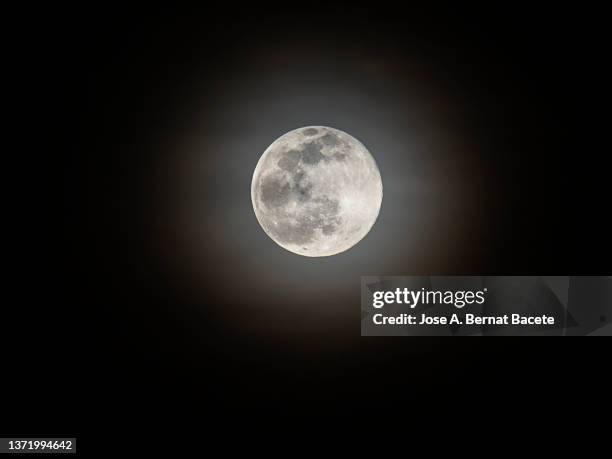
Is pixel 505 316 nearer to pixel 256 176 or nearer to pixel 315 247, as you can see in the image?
pixel 315 247

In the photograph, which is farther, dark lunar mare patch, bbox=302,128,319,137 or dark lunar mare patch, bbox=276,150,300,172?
dark lunar mare patch, bbox=302,128,319,137

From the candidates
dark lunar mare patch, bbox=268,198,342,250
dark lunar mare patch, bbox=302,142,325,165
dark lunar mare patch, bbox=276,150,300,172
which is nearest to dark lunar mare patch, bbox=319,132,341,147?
dark lunar mare patch, bbox=302,142,325,165

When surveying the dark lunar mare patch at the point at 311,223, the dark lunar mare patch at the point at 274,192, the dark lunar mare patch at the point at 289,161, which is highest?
the dark lunar mare patch at the point at 289,161

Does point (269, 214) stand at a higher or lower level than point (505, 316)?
higher

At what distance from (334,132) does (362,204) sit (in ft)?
2.08

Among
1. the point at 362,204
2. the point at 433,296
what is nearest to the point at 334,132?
the point at 362,204

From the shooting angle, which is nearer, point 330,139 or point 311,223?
point 311,223

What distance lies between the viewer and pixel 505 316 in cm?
348

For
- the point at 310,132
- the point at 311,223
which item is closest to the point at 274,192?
the point at 311,223

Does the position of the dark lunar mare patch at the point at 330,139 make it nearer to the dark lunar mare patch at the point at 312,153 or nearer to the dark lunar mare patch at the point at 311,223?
the dark lunar mare patch at the point at 312,153

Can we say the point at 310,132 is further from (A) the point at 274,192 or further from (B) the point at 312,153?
(A) the point at 274,192

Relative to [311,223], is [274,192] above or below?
above

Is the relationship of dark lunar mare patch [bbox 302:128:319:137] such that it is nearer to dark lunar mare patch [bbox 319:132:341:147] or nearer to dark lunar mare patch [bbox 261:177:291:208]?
dark lunar mare patch [bbox 319:132:341:147]

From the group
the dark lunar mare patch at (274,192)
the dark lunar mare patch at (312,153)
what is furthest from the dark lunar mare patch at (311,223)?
the dark lunar mare patch at (312,153)
